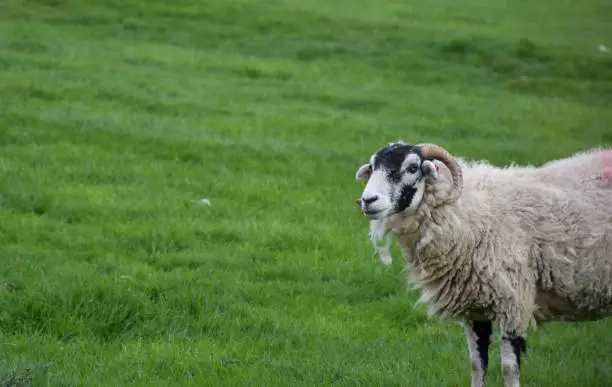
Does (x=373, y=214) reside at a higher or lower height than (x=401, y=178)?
lower

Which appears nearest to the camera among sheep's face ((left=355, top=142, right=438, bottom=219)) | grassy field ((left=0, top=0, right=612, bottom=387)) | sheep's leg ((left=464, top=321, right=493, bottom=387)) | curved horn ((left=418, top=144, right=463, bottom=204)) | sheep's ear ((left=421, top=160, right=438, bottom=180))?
sheep's face ((left=355, top=142, right=438, bottom=219))

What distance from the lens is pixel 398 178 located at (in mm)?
6199

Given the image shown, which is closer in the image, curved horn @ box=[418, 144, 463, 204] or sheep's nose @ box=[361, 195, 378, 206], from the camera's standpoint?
sheep's nose @ box=[361, 195, 378, 206]

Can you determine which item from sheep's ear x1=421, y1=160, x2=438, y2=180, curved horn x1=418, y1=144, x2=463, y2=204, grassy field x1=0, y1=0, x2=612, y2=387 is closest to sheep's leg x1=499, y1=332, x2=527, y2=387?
grassy field x1=0, y1=0, x2=612, y2=387

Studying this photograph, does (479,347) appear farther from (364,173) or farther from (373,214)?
(364,173)

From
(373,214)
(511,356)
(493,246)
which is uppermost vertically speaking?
(373,214)

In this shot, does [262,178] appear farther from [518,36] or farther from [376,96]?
[518,36]

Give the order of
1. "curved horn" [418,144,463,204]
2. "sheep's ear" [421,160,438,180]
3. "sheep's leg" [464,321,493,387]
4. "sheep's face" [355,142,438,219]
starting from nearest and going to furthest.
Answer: "sheep's face" [355,142,438,219]
"sheep's ear" [421,160,438,180]
"curved horn" [418,144,463,204]
"sheep's leg" [464,321,493,387]

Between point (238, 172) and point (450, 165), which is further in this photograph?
point (238, 172)

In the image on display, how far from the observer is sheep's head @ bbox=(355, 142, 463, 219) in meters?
6.02

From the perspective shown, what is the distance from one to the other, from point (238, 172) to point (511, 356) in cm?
670

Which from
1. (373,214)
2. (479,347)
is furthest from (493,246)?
(373,214)

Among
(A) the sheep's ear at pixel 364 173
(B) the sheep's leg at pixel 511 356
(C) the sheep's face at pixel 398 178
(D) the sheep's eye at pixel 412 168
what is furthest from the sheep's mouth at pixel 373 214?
(B) the sheep's leg at pixel 511 356

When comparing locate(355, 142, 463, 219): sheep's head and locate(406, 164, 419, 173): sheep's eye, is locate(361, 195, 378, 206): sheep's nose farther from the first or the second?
locate(406, 164, 419, 173): sheep's eye
